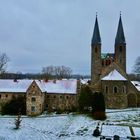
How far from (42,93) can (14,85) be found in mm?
7133

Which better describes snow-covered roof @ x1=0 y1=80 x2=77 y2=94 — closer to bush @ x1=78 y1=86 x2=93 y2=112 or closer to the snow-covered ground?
bush @ x1=78 y1=86 x2=93 y2=112

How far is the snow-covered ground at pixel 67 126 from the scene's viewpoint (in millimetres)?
47719

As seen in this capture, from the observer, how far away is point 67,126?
53.2 m

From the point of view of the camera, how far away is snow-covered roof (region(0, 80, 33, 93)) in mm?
68062

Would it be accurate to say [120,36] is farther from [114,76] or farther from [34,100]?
[34,100]

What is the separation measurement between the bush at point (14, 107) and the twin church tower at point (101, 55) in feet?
46.8

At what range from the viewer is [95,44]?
6962cm

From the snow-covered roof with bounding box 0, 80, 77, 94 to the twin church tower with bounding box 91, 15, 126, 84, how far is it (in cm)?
477

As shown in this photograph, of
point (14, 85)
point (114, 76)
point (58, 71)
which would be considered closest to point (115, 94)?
point (114, 76)

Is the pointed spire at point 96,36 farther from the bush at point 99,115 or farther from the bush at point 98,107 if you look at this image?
the bush at point 99,115

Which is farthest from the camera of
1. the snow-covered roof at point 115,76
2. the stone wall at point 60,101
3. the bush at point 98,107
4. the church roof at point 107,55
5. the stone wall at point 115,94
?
the church roof at point 107,55

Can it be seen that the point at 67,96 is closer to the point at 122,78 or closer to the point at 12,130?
the point at 122,78

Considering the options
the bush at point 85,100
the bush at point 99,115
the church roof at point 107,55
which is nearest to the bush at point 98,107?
the bush at point 99,115

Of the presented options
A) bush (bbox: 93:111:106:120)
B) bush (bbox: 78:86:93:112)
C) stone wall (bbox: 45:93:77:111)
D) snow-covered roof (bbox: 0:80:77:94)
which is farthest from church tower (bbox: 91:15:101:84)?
bush (bbox: 93:111:106:120)
